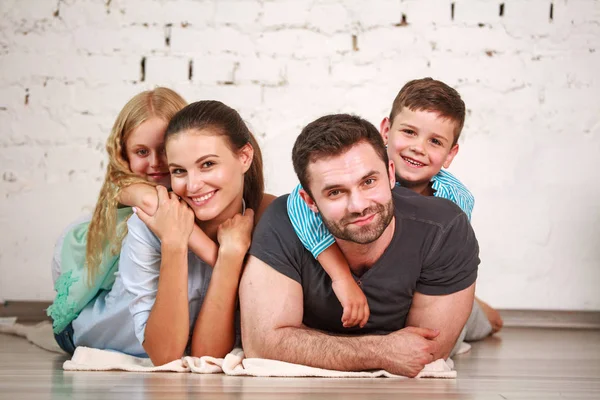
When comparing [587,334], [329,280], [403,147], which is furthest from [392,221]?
[587,334]

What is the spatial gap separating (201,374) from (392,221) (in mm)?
808

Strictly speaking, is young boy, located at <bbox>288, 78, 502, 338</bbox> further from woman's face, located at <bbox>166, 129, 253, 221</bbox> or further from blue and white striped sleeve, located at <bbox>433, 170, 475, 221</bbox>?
woman's face, located at <bbox>166, 129, 253, 221</bbox>

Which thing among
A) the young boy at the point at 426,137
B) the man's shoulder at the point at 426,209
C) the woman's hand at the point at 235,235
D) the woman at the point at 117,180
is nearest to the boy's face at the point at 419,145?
the young boy at the point at 426,137

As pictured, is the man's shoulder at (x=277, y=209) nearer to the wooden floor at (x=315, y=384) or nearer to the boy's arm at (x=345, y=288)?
the boy's arm at (x=345, y=288)

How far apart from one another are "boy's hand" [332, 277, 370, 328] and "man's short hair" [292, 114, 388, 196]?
0.32 m

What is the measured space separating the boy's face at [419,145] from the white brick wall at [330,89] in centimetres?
132

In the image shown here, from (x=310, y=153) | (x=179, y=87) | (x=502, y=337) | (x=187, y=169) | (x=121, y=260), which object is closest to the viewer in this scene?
(x=310, y=153)

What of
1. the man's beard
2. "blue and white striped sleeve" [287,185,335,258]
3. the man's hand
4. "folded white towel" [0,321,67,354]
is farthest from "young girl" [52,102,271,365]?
"folded white towel" [0,321,67,354]

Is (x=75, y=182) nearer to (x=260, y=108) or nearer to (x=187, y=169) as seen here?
(x=260, y=108)

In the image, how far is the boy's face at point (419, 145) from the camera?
10.2 ft

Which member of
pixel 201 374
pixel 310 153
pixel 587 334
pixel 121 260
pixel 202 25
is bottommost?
pixel 587 334

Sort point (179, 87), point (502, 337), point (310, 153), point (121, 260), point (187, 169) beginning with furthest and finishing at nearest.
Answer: point (179, 87), point (502, 337), point (121, 260), point (187, 169), point (310, 153)

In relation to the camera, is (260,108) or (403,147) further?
(260,108)

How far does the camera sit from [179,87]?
447cm
